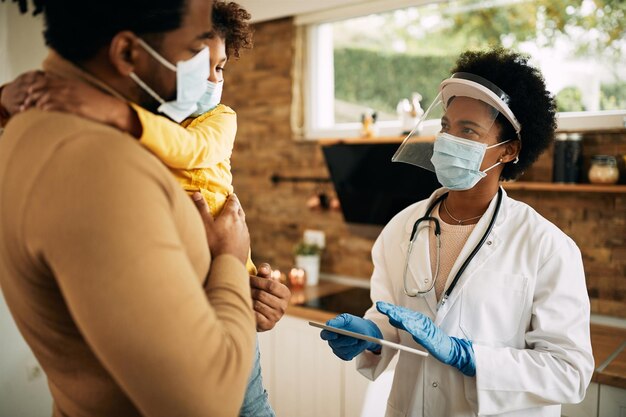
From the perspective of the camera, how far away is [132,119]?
0.77 meters

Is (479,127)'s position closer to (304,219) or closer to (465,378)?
(465,378)

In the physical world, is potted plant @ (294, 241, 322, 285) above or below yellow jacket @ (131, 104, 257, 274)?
below

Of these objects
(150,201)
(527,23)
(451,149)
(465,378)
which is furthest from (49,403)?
(527,23)

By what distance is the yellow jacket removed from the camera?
866mm

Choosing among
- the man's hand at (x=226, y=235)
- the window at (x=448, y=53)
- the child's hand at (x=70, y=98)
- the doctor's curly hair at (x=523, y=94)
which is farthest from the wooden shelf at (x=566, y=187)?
the child's hand at (x=70, y=98)

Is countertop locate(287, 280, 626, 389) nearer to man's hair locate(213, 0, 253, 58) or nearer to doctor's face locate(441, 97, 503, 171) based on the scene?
doctor's face locate(441, 97, 503, 171)

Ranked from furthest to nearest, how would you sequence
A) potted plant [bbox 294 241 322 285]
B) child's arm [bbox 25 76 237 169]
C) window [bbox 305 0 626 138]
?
potted plant [bbox 294 241 322 285]
window [bbox 305 0 626 138]
child's arm [bbox 25 76 237 169]

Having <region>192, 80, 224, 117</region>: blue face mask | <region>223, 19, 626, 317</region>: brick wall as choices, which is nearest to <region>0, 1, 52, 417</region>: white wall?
<region>192, 80, 224, 117</region>: blue face mask

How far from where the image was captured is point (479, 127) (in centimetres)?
162

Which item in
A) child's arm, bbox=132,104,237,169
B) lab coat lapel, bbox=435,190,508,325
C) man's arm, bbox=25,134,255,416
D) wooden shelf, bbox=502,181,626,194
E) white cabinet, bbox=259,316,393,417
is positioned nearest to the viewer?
man's arm, bbox=25,134,255,416

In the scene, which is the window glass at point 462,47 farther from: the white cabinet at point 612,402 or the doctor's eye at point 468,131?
the white cabinet at point 612,402

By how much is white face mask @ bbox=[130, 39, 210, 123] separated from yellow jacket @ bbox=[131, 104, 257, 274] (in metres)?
0.03

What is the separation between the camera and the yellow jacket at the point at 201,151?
866 mm

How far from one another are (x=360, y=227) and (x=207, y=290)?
255 centimetres
